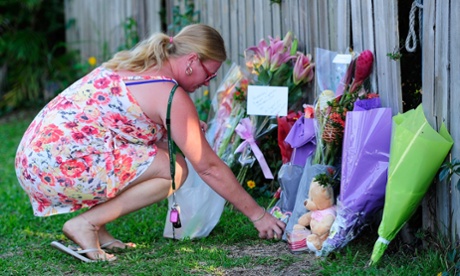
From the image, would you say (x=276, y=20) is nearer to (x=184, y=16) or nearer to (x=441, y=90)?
(x=184, y=16)

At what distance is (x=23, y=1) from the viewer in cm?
→ 848

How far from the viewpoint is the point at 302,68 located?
424cm

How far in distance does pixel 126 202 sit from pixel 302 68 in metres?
1.30

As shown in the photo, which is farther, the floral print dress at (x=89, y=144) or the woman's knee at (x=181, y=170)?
the woman's knee at (x=181, y=170)

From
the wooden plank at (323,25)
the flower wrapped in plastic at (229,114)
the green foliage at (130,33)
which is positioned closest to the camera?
the wooden plank at (323,25)

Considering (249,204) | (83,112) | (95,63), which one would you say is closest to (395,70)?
(249,204)

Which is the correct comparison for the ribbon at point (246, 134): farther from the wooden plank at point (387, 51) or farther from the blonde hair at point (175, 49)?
the wooden plank at point (387, 51)

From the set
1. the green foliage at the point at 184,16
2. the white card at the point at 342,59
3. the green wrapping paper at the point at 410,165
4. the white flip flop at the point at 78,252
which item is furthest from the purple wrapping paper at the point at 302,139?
the green foliage at the point at 184,16

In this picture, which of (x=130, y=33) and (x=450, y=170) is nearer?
(x=450, y=170)

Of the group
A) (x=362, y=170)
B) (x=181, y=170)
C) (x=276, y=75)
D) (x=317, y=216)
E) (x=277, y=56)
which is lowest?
(x=317, y=216)

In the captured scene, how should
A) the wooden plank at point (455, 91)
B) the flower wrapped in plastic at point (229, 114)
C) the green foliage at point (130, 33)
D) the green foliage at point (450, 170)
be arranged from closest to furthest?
the green foliage at point (450, 170) → the wooden plank at point (455, 91) → the flower wrapped in plastic at point (229, 114) → the green foliage at point (130, 33)

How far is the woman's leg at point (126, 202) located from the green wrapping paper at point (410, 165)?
3.67 ft

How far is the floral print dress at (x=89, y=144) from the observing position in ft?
11.6

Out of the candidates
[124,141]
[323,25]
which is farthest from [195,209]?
[323,25]
